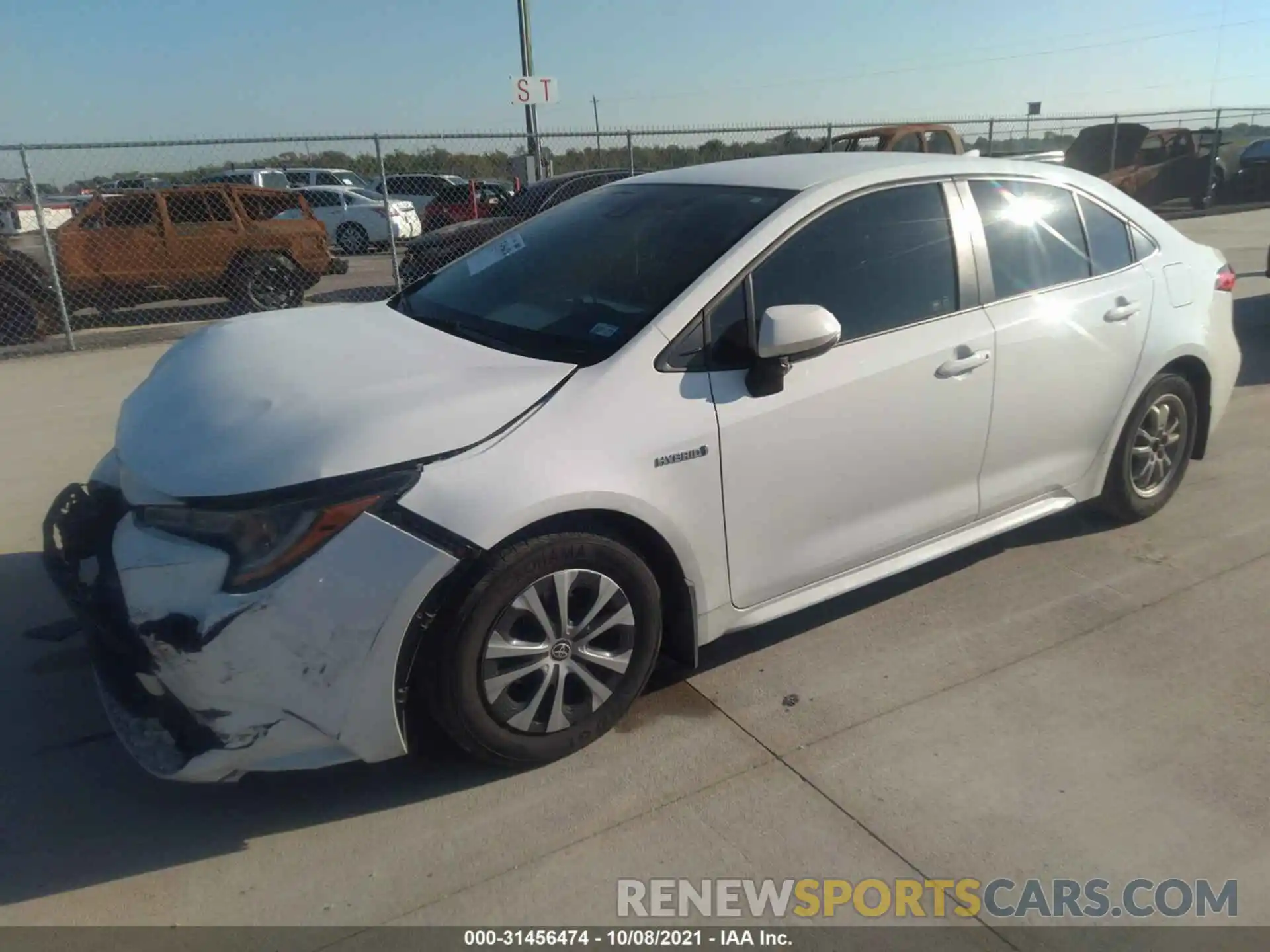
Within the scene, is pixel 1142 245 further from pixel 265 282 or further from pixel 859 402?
pixel 265 282

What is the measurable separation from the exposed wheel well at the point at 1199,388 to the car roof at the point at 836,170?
1042mm

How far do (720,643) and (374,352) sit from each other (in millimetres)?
1663

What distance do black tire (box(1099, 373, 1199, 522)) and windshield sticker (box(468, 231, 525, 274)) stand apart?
2.78 metres

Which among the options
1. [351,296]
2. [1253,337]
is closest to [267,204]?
[351,296]

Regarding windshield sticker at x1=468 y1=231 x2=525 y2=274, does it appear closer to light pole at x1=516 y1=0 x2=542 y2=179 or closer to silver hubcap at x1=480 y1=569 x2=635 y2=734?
silver hubcap at x1=480 y1=569 x2=635 y2=734

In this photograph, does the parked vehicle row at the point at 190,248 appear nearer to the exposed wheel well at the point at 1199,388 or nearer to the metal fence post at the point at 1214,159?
the exposed wheel well at the point at 1199,388

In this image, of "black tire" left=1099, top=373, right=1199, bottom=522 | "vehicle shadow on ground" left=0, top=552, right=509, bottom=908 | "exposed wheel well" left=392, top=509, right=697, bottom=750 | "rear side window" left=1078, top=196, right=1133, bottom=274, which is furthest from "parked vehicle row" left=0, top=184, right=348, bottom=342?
"black tire" left=1099, top=373, right=1199, bottom=522

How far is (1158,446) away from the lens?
4.67m

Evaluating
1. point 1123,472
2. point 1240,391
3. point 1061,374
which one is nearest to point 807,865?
point 1061,374

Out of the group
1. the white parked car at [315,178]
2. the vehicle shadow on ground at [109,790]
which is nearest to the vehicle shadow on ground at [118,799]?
the vehicle shadow on ground at [109,790]

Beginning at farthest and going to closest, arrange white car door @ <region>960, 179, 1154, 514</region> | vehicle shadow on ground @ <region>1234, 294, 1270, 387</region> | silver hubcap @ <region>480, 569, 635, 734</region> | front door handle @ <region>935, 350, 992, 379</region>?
vehicle shadow on ground @ <region>1234, 294, 1270, 387</region> → white car door @ <region>960, 179, 1154, 514</region> → front door handle @ <region>935, 350, 992, 379</region> → silver hubcap @ <region>480, 569, 635, 734</region>

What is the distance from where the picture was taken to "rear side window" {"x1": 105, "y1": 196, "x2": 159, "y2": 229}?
11.6 metres

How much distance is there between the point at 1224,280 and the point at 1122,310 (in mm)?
973

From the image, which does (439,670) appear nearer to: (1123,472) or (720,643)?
(720,643)
